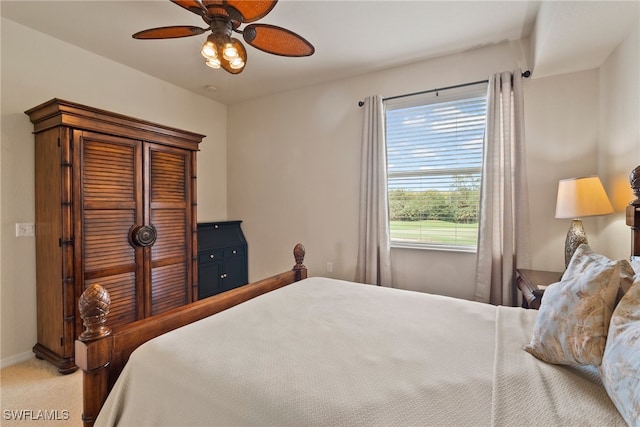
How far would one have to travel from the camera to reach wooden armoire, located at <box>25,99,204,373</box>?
2.27 metres

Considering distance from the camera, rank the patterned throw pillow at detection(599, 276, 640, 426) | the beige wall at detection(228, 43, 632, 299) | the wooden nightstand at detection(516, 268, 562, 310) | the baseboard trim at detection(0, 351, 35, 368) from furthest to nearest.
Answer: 1. the beige wall at detection(228, 43, 632, 299)
2. the baseboard trim at detection(0, 351, 35, 368)
3. the wooden nightstand at detection(516, 268, 562, 310)
4. the patterned throw pillow at detection(599, 276, 640, 426)

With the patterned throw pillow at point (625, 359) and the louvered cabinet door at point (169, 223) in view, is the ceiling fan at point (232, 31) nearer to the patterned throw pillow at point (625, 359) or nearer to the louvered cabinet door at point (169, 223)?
the louvered cabinet door at point (169, 223)

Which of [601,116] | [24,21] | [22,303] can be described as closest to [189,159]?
[24,21]

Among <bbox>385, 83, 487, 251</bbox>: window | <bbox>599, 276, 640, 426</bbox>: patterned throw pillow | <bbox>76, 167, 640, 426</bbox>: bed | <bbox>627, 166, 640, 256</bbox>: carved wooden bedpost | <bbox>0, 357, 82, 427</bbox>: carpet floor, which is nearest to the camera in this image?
<bbox>599, 276, 640, 426</bbox>: patterned throw pillow

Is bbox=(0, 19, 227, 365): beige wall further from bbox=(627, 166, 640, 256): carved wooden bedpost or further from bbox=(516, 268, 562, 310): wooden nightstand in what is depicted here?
bbox=(627, 166, 640, 256): carved wooden bedpost

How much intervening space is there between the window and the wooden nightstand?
51 centimetres

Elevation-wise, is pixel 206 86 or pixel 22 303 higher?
pixel 206 86

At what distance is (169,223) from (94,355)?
6.61 ft

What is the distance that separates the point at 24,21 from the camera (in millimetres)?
2395


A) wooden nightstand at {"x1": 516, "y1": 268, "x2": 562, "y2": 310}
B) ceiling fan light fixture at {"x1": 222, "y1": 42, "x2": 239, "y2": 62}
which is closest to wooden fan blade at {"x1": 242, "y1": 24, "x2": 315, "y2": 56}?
ceiling fan light fixture at {"x1": 222, "y1": 42, "x2": 239, "y2": 62}

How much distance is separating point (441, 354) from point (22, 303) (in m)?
3.18

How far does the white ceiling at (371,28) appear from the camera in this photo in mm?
1919

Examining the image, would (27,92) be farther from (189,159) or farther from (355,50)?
(355,50)

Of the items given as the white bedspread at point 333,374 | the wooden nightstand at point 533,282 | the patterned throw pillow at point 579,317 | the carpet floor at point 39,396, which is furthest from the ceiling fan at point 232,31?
the carpet floor at point 39,396
